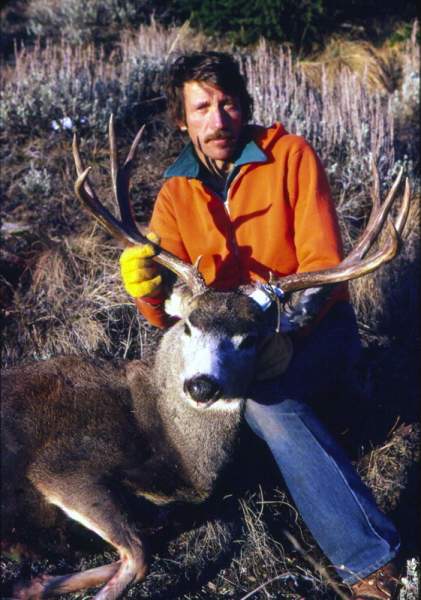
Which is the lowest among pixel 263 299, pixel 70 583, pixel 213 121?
pixel 70 583

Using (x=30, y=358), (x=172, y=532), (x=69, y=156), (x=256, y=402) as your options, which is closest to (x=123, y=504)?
(x=172, y=532)

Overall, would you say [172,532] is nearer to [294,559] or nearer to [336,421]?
[294,559]

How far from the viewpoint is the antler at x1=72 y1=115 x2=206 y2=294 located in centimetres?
365

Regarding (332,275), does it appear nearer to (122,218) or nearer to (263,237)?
(263,237)

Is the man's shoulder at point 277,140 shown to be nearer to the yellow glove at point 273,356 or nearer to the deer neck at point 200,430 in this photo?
the yellow glove at point 273,356

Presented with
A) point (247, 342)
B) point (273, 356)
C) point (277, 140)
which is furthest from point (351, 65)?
point (247, 342)

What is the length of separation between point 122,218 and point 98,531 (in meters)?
1.65

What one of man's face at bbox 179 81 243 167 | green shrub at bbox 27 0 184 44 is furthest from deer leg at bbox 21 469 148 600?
green shrub at bbox 27 0 184 44

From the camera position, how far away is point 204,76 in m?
4.21

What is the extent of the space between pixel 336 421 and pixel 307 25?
582 centimetres

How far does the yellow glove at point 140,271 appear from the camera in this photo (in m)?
3.65

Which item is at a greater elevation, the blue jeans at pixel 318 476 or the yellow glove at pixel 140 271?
the yellow glove at pixel 140 271

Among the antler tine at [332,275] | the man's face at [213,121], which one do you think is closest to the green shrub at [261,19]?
the man's face at [213,121]

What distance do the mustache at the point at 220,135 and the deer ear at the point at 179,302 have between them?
93 cm
